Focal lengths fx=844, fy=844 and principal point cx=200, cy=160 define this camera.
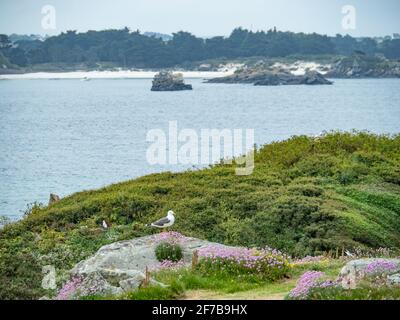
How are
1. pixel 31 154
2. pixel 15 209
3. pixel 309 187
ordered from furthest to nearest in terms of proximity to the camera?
pixel 31 154
pixel 15 209
pixel 309 187

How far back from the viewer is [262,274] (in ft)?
52.2

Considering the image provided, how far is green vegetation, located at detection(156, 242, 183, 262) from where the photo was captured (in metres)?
18.1

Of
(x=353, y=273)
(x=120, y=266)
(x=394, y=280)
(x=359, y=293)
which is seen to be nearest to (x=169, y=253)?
(x=120, y=266)

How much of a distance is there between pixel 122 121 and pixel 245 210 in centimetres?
8112

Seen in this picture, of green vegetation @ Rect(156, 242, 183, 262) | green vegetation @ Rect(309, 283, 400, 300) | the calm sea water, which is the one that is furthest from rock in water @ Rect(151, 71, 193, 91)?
green vegetation @ Rect(309, 283, 400, 300)

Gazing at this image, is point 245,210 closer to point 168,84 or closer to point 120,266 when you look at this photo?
point 120,266

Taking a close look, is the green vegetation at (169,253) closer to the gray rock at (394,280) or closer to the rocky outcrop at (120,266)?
the rocky outcrop at (120,266)

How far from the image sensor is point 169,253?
18.2m

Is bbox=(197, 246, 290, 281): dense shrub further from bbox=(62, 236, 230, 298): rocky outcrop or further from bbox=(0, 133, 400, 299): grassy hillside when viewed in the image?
bbox=(0, 133, 400, 299): grassy hillside

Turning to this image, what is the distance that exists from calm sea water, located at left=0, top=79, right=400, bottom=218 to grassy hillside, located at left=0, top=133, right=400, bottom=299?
52.0 feet

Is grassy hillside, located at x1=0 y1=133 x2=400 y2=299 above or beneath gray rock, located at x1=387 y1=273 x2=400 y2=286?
beneath
